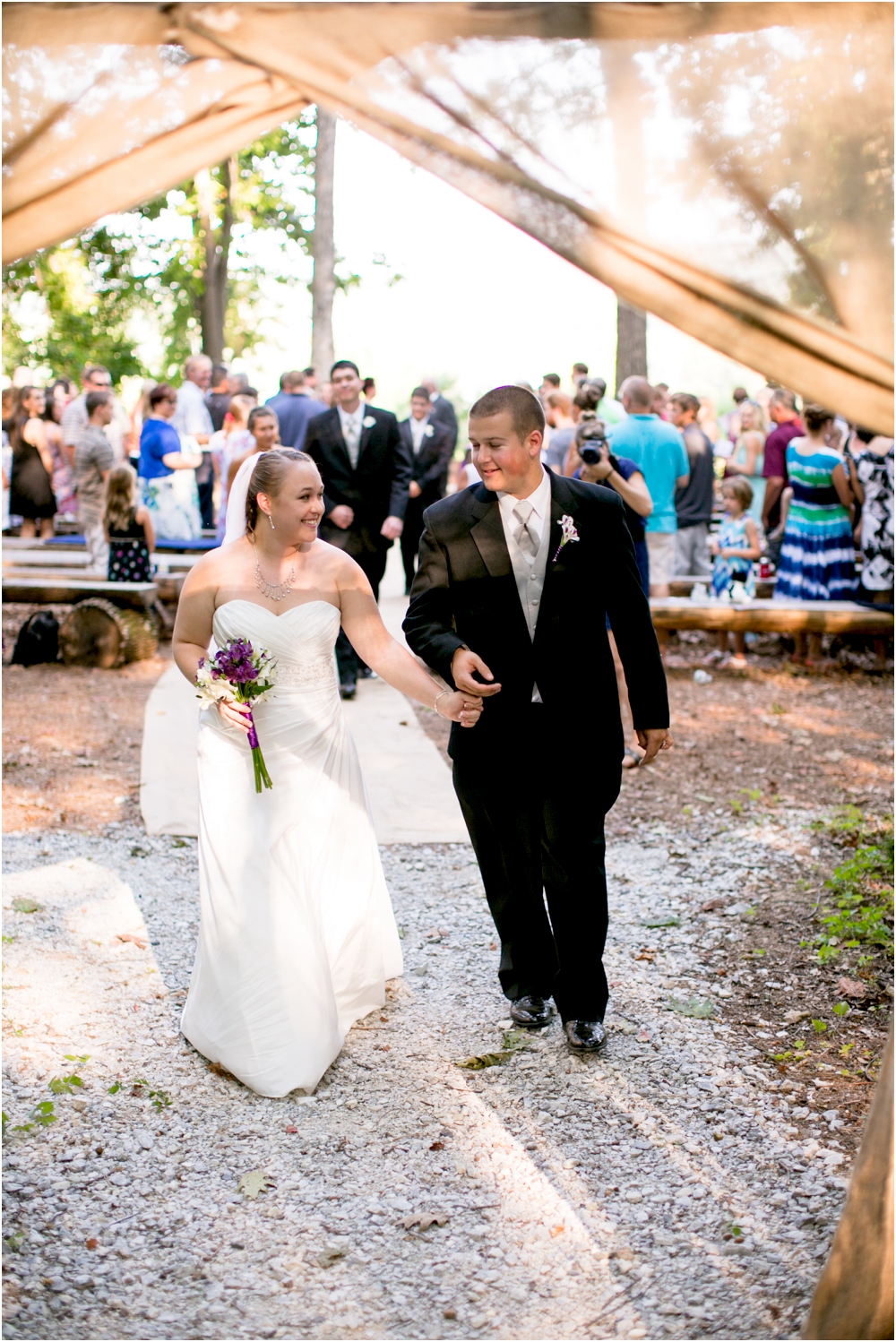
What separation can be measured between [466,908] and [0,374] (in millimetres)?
33867

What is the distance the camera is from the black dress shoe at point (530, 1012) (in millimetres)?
4434

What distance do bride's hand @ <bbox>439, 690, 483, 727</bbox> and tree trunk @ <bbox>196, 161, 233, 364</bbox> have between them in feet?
65.2

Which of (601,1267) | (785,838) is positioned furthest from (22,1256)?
(785,838)

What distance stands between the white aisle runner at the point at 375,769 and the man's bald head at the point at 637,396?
302 cm

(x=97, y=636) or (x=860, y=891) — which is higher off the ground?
(x=97, y=636)

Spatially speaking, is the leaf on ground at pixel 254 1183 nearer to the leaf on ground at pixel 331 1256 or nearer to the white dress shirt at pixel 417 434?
the leaf on ground at pixel 331 1256

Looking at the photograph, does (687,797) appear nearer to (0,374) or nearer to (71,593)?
(71,593)

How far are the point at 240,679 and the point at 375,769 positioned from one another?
152 inches

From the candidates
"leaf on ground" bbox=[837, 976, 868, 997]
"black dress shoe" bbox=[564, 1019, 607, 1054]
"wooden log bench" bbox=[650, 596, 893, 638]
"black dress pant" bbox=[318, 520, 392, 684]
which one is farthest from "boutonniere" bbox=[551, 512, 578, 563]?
"wooden log bench" bbox=[650, 596, 893, 638]

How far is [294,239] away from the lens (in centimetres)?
2534

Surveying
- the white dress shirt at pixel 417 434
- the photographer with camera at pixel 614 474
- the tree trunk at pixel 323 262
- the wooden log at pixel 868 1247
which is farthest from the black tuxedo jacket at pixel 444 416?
the wooden log at pixel 868 1247

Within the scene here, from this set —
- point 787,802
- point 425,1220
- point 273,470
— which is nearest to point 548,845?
point 425,1220

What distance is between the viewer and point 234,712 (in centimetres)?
407

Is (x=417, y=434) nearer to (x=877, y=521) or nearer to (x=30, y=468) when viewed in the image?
(x=877, y=521)
